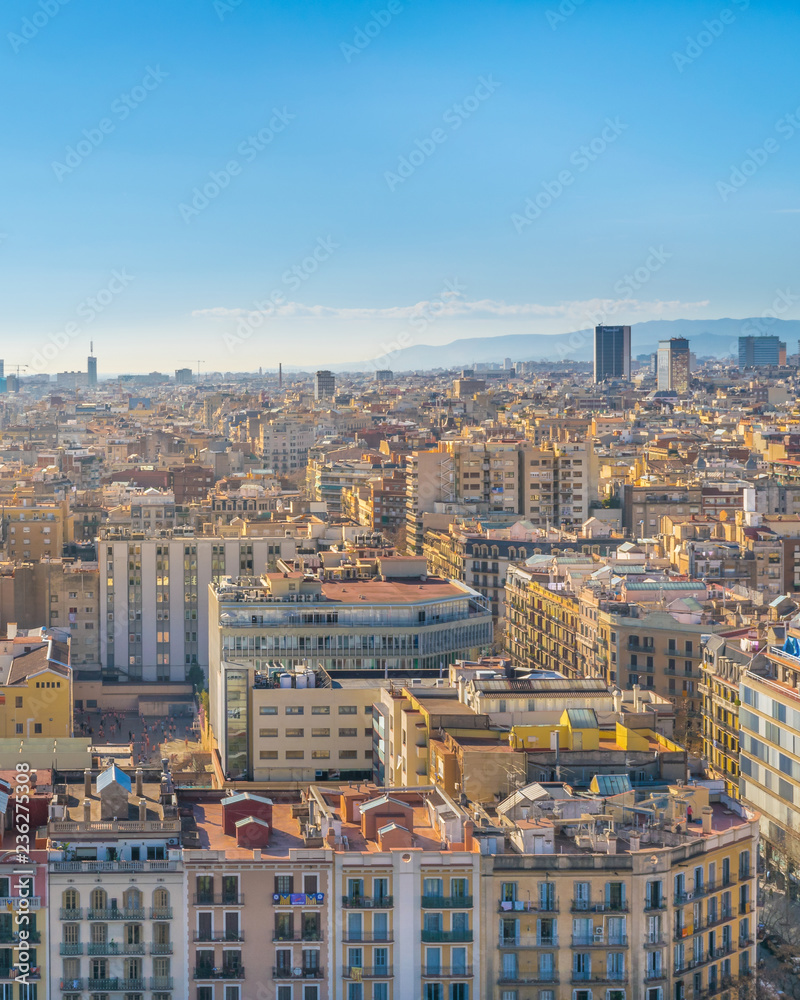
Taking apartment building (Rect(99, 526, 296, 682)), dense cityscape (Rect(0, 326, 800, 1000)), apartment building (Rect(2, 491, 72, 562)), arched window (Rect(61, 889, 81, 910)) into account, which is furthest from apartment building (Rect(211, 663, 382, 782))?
apartment building (Rect(2, 491, 72, 562))

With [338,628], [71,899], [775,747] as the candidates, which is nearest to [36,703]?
[338,628]

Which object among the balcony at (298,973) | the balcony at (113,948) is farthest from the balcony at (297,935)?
the balcony at (113,948)

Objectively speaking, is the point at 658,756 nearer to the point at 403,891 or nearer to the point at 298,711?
the point at 403,891

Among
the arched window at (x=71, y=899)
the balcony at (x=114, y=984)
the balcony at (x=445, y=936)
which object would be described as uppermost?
the arched window at (x=71, y=899)

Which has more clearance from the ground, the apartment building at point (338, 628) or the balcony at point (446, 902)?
the apartment building at point (338, 628)

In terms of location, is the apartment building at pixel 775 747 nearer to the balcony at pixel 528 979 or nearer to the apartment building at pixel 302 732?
the apartment building at pixel 302 732
